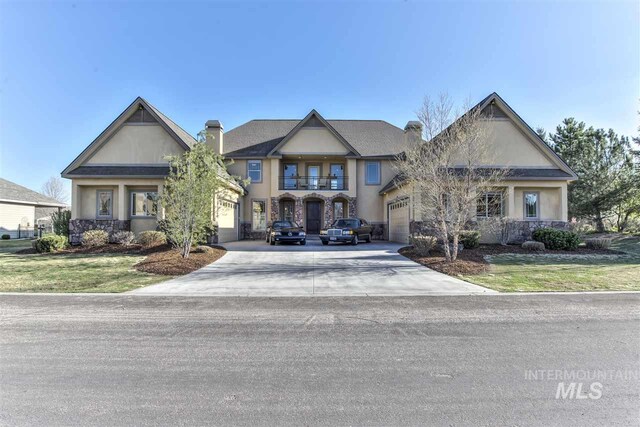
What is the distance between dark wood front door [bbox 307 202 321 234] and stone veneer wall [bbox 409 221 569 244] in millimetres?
9220

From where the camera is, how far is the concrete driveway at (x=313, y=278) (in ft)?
28.0

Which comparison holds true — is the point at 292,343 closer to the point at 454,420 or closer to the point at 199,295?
the point at 454,420

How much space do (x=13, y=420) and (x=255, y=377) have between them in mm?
2152

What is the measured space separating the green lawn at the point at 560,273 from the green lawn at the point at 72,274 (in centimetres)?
966

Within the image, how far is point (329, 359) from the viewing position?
4.41m

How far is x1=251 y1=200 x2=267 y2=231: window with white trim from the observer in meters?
24.9

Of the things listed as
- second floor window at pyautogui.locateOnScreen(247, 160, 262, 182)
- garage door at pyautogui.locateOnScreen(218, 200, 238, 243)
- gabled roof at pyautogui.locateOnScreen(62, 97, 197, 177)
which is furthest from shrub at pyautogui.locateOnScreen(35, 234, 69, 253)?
second floor window at pyautogui.locateOnScreen(247, 160, 262, 182)

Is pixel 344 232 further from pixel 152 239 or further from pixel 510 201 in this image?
pixel 152 239

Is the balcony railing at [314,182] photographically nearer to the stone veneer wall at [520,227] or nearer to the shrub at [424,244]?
the stone veneer wall at [520,227]

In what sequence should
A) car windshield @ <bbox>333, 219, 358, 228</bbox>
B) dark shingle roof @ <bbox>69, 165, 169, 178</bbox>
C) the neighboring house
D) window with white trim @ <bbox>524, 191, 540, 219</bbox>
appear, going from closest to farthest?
dark shingle roof @ <bbox>69, 165, 169, 178</bbox>, window with white trim @ <bbox>524, 191, 540, 219</bbox>, car windshield @ <bbox>333, 219, 358, 228</bbox>, the neighboring house

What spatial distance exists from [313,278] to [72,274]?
7.32 m

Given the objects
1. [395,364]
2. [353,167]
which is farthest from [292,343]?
[353,167]

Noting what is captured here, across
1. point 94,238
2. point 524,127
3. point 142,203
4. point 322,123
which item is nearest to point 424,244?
point 524,127

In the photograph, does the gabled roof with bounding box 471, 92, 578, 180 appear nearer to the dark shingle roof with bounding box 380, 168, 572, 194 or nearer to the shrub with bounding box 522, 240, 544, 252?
the dark shingle roof with bounding box 380, 168, 572, 194
